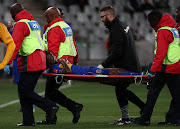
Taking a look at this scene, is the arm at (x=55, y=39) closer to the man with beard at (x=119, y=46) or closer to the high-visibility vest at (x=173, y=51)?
the man with beard at (x=119, y=46)

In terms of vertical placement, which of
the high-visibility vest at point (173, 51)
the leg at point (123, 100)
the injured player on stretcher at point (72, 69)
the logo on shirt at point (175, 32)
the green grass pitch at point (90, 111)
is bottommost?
the green grass pitch at point (90, 111)

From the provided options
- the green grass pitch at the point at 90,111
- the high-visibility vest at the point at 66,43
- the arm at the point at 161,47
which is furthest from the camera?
the high-visibility vest at the point at 66,43

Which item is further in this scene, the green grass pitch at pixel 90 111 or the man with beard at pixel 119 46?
the green grass pitch at pixel 90 111

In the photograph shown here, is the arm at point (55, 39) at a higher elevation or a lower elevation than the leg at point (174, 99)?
higher

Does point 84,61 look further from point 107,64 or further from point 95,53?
point 107,64

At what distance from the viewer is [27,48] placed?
9.66 metres

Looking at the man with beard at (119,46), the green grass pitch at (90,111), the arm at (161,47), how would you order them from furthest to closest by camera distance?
the green grass pitch at (90,111)
the man with beard at (119,46)
the arm at (161,47)

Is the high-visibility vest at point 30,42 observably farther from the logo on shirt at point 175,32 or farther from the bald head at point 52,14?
the logo on shirt at point 175,32

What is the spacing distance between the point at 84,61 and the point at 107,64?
51.8ft

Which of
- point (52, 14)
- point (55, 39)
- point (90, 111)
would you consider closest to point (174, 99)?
point (55, 39)

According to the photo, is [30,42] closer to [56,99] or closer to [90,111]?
[56,99]

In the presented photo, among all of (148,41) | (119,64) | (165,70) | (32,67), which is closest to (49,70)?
(32,67)

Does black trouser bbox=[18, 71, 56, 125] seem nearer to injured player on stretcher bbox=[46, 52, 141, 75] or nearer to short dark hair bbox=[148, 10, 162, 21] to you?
injured player on stretcher bbox=[46, 52, 141, 75]

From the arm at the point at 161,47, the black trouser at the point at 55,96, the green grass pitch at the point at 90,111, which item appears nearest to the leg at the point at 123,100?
the green grass pitch at the point at 90,111
